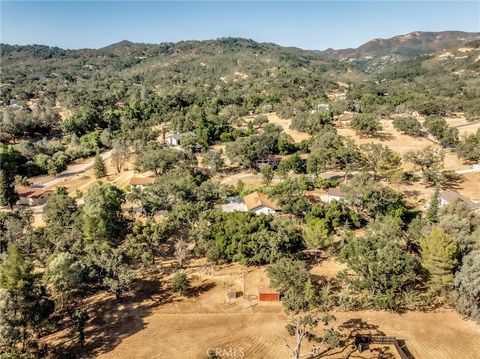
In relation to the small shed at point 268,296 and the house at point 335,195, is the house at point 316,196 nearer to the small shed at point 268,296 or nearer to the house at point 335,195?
the house at point 335,195

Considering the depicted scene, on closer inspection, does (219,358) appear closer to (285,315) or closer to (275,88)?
(285,315)

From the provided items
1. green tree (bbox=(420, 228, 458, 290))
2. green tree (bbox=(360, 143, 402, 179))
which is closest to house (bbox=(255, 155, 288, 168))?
green tree (bbox=(360, 143, 402, 179))

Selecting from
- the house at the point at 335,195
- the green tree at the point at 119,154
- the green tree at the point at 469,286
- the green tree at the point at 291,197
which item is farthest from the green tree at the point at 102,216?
the green tree at the point at 469,286

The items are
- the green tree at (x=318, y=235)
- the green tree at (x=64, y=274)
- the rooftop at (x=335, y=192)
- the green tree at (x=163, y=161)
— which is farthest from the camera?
the green tree at (x=163, y=161)

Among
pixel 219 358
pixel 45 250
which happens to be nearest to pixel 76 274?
pixel 45 250

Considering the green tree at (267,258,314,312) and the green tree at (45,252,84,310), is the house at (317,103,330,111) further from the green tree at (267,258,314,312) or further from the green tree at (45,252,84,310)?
the green tree at (45,252,84,310)

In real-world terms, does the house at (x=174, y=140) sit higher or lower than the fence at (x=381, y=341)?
higher
